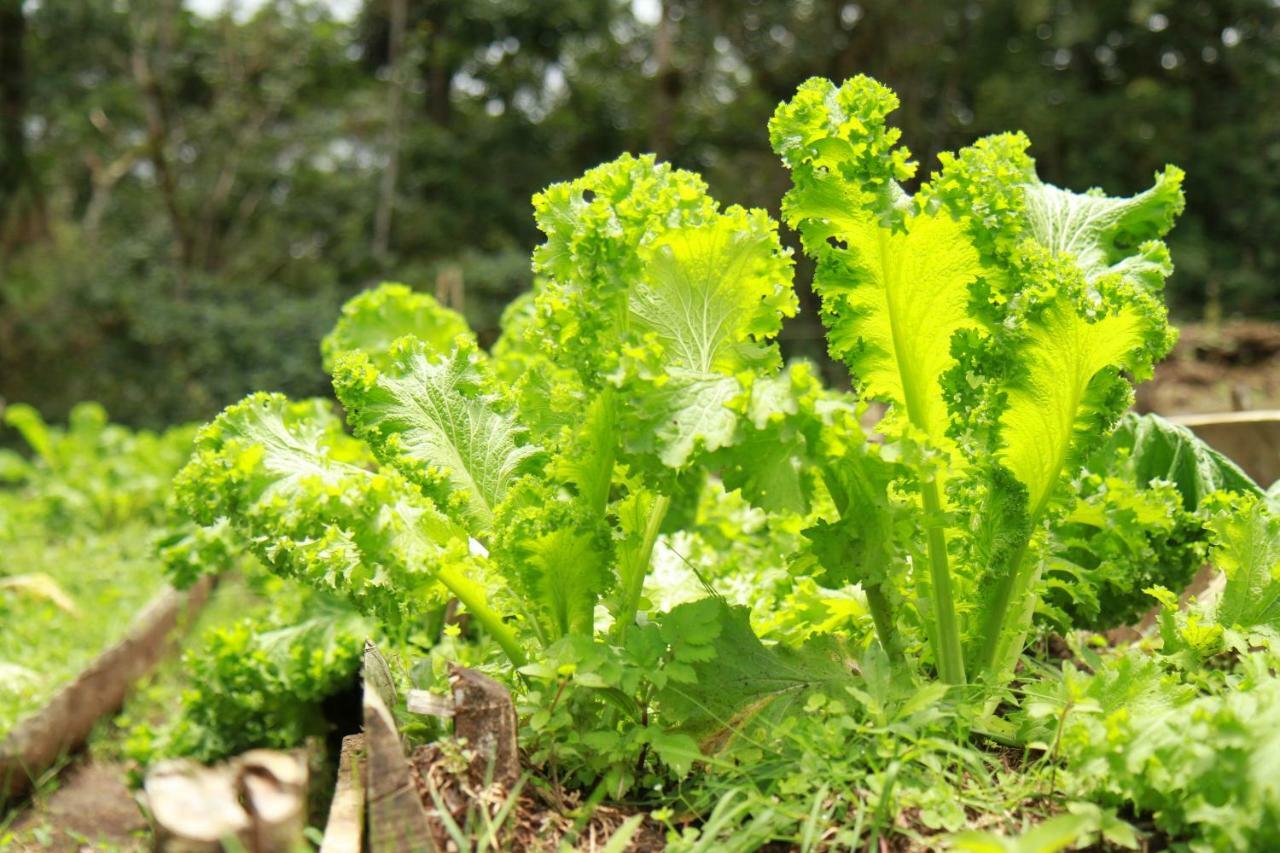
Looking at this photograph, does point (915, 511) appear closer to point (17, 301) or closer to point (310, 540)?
point (310, 540)

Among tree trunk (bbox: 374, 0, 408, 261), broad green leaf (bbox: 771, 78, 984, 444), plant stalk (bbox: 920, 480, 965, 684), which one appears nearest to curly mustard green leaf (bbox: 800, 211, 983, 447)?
broad green leaf (bbox: 771, 78, 984, 444)

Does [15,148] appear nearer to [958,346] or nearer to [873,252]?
[873,252]

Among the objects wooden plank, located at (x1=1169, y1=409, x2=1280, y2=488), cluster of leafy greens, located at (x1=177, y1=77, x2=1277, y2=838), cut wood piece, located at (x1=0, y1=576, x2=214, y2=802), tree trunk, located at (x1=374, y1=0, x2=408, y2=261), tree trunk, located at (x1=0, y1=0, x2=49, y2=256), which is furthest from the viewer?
tree trunk, located at (x1=374, y1=0, x2=408, y2=261)

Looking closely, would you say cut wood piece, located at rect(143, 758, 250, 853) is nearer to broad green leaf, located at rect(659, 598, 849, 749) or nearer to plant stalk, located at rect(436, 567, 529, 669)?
plant stalk, located at rect(436, 567, 529, 669)

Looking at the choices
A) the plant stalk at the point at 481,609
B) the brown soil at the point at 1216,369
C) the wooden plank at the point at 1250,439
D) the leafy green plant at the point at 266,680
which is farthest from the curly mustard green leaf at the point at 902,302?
the brown soil at the point at 1216,369

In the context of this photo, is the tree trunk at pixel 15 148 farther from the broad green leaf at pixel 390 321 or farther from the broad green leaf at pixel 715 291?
the broad green leaf at pixel 715 291

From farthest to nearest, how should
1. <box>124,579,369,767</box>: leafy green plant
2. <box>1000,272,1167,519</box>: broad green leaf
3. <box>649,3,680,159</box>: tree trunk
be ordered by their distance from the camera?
<box>649,3,680,159</box>: tree trunk, <box>124,579,369,767</box>: leafy green plant, <box>1000,272,1167,519</box>: broad green leaf
